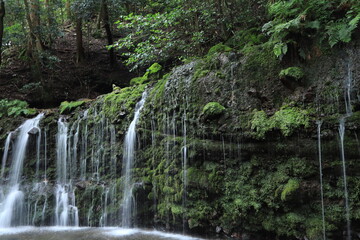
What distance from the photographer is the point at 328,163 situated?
498 centimetres

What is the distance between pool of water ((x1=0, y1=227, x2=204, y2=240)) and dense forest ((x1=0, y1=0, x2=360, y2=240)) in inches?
12.3

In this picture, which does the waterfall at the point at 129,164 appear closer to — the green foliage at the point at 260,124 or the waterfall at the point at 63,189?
the waterfall at the point at 63,189

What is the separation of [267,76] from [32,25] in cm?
1293

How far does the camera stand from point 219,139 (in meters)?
6.22

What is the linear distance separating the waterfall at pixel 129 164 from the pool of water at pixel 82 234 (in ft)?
1.35

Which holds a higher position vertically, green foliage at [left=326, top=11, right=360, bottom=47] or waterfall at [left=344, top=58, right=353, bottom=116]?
green foliage at [left=326, top=11, right=360, bottom=47]

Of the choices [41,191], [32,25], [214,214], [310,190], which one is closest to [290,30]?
[310,190]

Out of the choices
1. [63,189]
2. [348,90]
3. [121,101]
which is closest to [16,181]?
[63,189]

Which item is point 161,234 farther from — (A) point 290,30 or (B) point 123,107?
(A) point 290,30

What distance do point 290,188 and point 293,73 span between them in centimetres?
237

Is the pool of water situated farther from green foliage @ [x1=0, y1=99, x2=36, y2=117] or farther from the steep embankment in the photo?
green foliage @ [x1=0, y1=99, x2=36, y2=117]

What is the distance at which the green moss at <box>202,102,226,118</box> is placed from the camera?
6.28 m

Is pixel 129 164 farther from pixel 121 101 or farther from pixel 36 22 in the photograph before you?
pixel 36 22

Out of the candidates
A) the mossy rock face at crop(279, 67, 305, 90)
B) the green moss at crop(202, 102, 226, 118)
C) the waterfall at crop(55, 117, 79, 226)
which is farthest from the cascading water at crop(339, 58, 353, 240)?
the waterfall at crop(55, 117, 79, 226)
